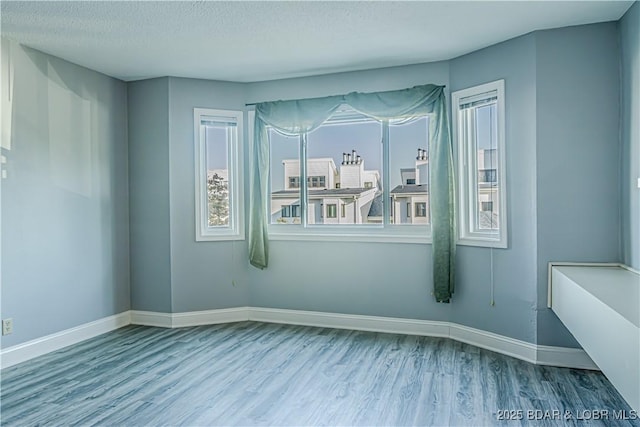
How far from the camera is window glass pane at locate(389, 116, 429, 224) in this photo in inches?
161

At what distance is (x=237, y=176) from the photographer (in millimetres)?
4562

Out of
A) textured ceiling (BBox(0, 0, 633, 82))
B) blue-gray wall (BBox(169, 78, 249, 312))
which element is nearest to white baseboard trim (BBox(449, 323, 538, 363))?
blue-gray wall (BBox(169, 78, 249, 312))

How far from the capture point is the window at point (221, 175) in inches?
178

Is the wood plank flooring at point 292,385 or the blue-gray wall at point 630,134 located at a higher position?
the blue-gray wall at point 630,134

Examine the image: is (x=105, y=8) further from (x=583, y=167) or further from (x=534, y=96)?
(x=583, y=167)

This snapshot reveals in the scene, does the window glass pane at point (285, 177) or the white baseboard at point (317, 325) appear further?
the window glass pane at point (285, 177)

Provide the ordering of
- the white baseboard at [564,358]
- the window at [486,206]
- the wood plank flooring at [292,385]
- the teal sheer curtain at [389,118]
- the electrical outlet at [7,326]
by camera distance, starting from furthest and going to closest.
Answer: the teal sheer curtain at [389,118], the window at [486,206], the electrical outlet at [7,326], the white baseboard at [564,358], the wood plank flooring at [292,385]

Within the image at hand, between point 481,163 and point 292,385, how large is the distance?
243cm

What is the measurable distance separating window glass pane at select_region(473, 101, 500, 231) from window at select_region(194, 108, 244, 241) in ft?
7.87

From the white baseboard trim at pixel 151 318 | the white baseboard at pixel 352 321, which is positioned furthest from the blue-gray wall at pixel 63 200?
the white baseboard at pixel 352 321

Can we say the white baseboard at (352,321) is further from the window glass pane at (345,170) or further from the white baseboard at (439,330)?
the window glass pane at (345,170)

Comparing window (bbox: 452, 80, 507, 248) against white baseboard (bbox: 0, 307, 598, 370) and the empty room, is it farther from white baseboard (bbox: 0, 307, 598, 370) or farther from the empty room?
white baseboard (bbox: 0, 307, 598, 370)

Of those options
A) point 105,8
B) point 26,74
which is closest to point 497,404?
point 105,8

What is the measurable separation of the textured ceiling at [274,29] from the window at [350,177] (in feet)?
2.14
